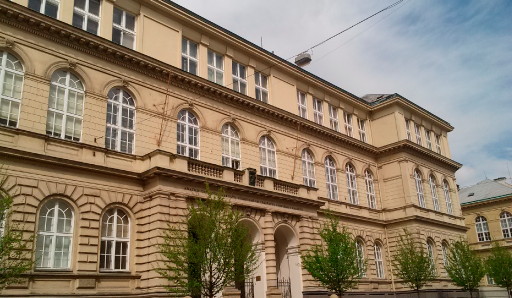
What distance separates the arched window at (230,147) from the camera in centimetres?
2994

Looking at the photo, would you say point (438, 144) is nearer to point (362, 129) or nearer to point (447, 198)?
Result: point (447, 198)

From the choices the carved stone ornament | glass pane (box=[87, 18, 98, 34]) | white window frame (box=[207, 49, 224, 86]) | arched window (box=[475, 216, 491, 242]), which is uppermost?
white window frame (box=[207, 49, 224, 86])

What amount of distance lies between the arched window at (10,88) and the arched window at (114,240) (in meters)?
6.14

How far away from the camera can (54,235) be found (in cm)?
2109

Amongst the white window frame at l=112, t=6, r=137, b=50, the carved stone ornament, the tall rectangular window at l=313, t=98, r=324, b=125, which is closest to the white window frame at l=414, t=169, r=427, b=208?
the tall rectangular window at l=313, t=98, r=324, b=125

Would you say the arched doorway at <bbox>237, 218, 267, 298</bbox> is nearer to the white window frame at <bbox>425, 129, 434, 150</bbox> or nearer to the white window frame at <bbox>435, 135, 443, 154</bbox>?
the white window frame at <bbox>425, 129, 434, 150</bbox>

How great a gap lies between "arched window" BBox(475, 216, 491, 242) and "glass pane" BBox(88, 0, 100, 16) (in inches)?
2068

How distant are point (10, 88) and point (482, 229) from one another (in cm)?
5591

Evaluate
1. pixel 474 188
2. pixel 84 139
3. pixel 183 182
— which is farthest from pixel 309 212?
pixel 474 188

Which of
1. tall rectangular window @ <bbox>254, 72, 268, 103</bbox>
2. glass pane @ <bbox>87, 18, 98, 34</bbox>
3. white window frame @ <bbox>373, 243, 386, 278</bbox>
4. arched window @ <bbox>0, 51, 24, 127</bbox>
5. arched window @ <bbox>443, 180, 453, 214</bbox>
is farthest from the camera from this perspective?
arched window @ <bbox>443, 180, 453, 214</bbox>

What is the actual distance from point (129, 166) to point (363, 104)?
25882 millimetres

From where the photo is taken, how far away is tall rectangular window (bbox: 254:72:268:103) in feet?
112

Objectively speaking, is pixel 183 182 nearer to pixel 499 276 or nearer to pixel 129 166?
pixel 129 166

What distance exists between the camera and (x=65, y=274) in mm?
20703
